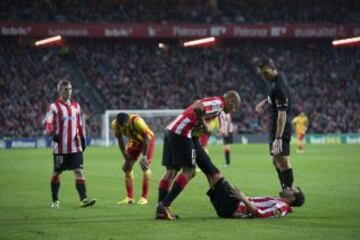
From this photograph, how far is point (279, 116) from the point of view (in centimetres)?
1288

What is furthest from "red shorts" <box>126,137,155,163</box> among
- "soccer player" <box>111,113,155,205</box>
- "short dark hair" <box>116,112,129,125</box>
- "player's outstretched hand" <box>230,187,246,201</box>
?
"player's outstretched hand" <box>230,187,246,201</box>

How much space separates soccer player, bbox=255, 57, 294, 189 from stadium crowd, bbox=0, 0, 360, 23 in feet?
123

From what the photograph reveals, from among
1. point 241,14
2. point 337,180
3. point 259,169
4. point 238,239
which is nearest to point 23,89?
point 241,14

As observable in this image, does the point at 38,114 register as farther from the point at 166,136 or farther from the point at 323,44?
the point at 166,136

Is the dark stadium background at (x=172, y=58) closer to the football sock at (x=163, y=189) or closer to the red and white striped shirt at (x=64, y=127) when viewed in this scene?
the red and white striped shirt at (x=64, y=127)

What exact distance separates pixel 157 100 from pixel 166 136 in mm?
39746

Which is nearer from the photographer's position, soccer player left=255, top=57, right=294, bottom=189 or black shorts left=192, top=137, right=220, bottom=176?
black shorts left=192, top=137, right=220, bottom=176

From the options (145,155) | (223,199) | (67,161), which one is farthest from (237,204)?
(67,161)

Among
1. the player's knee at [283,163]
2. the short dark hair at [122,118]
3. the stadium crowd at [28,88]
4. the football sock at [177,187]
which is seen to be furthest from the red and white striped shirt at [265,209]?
the stadium crowd at [28,88]

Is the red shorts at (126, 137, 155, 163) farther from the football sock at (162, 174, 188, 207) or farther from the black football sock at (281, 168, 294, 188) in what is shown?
the football sock at (162, 174, 188, 207)

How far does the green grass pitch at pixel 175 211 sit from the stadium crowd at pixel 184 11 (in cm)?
2926

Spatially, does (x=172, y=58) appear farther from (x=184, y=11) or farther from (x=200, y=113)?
(x=200, y=113)

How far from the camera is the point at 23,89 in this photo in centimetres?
4781

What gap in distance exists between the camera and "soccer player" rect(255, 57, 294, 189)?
12.9 m
